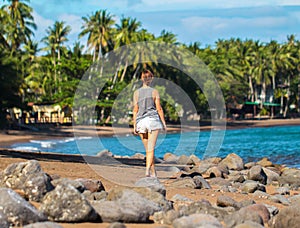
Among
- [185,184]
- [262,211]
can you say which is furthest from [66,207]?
[185,184]

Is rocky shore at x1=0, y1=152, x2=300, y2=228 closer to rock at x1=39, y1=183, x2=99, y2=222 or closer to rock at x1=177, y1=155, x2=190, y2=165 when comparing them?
rock at x1=39, y1=183, x2=99, y2=222

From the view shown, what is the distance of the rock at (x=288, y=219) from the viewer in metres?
6.71

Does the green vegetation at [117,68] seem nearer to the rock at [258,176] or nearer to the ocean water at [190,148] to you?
the ocean water at [190,148]

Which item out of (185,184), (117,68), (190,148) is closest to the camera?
(185,184)

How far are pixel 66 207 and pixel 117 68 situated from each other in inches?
2291

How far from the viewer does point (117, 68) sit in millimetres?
63938

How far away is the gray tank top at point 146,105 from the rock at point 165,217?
3143 millimetres

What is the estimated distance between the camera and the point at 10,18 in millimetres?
54625

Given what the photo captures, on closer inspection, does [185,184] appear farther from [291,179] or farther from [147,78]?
[291,179]

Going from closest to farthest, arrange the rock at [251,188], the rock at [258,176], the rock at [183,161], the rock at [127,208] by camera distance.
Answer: the rock at [127,208] < the rock at [251,188] < the rock at [258,176] < the rock at [183,161]

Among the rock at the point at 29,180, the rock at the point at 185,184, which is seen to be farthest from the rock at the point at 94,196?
A: the rock at the point at 185,184

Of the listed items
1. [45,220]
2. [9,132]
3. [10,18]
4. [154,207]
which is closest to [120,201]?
[154,207]

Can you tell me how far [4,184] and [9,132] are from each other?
1542 inches

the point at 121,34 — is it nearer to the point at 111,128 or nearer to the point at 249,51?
the point at 111,128
